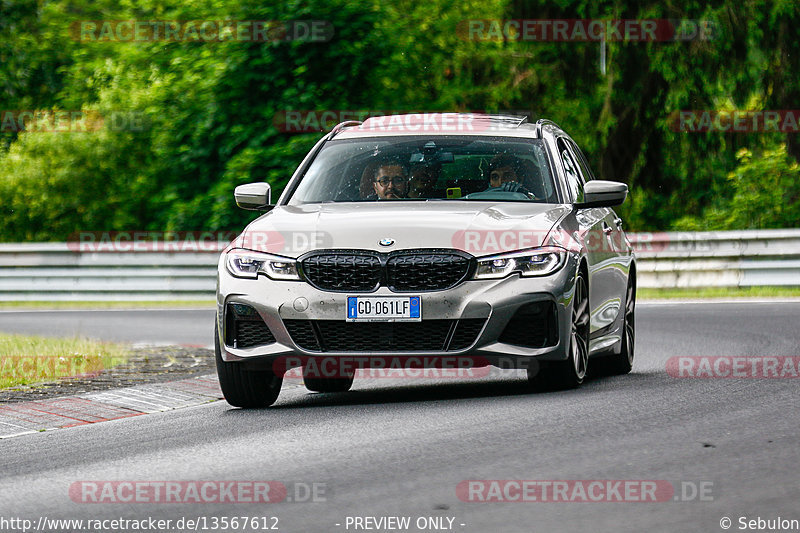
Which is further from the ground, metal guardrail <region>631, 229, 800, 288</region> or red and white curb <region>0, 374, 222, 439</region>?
red and white curb <region>0, 374, 222, 439</region>

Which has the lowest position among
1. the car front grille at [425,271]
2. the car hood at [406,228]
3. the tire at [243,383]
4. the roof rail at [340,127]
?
the tire at [243,383]

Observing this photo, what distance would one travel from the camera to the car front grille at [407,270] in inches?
373

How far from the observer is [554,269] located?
378 inches

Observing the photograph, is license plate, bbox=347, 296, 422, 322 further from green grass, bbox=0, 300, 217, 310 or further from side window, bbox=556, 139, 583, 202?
green grass, bbox=0, 300, 217, 310

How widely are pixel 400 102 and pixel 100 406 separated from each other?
2084 centimetres

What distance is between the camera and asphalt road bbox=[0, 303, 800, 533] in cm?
630

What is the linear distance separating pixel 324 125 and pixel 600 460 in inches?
876

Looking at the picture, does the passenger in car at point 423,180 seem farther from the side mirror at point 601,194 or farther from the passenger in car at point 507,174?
the side mirror at point 601,194

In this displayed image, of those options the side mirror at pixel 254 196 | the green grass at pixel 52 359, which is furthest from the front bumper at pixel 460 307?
the green grass at pixel 52 359

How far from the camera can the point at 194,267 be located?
26.9 meters

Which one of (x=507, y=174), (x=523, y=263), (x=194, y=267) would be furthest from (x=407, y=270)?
(x=194, y=267)

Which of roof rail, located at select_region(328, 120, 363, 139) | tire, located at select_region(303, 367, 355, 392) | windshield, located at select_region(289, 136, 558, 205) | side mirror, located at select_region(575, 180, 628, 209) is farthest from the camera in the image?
roof rail, located at select_region(328, 120, 363, 139)

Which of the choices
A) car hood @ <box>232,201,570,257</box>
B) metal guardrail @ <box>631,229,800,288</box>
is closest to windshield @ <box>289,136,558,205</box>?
car hood @ <box>232,201,570,257</box>

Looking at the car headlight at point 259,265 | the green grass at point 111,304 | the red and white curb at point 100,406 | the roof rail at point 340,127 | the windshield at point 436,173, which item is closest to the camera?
the car headlight at point 259,265
